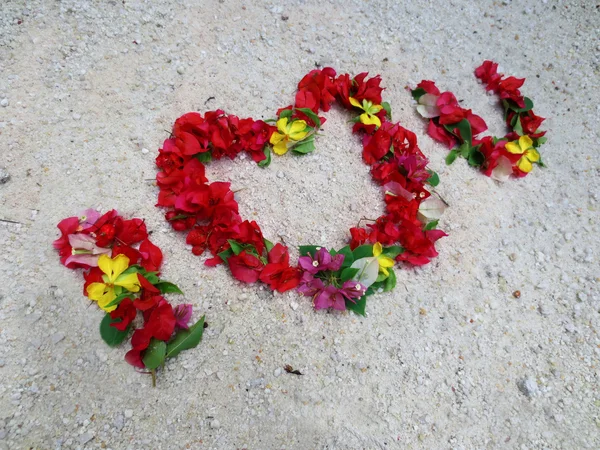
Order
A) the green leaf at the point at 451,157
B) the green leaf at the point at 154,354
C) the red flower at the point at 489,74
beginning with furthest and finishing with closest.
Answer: the red flower at the point at 489,74 → the green leaf at the point at 451,157 → the green leaf at the point at 154,354

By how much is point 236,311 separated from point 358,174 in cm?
75

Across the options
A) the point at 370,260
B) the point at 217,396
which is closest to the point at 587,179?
the point at 370,260

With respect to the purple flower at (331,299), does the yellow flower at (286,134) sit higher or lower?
higher

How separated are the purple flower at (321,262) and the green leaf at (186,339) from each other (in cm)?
37

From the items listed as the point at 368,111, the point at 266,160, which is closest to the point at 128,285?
the point at 266,160

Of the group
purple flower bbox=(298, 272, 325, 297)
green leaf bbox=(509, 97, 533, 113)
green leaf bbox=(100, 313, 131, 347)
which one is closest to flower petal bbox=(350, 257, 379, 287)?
purple flower bbox=(298, 272, 325, 297)

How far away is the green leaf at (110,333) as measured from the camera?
133cm

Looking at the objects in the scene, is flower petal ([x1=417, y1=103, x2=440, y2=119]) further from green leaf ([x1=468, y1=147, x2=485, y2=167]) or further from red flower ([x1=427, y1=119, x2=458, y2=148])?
green leaf ([x1=468, y1=147, x2=485, y2=167])

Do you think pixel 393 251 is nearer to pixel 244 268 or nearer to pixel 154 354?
pixel 244 268

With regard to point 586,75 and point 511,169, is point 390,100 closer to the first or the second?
→ point 511,169

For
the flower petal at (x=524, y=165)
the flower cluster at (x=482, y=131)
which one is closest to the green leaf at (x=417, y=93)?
the flower cluster at (x=482, y=131)

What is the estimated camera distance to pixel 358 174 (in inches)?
70.8

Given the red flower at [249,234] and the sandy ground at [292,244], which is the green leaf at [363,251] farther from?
the red flower at [249,234]

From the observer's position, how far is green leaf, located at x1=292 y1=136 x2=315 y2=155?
1.76m
